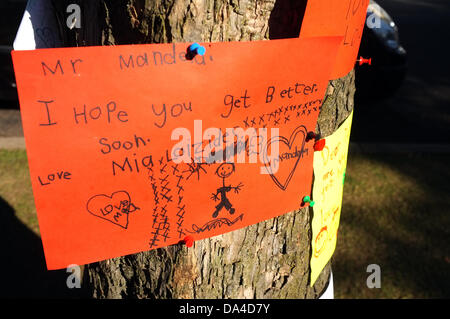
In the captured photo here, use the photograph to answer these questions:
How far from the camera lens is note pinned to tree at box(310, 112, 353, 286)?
1.47 m

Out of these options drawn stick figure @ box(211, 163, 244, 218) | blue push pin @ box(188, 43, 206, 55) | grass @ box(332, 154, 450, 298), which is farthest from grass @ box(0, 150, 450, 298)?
blue push pin @ box(188, 43, 206, 55)

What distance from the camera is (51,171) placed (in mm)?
1044

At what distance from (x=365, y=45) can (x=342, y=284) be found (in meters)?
3.33

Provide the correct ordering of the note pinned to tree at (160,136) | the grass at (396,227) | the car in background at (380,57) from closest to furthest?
the note pinned to tree at (160,136) → the grass at (396,227) → the car in background at (380,57)

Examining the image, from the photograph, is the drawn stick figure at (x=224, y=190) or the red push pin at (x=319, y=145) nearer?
the drawn stick figure at (x=224, y=190)

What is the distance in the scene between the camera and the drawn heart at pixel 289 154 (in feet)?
4.18

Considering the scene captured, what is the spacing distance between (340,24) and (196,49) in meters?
0.49

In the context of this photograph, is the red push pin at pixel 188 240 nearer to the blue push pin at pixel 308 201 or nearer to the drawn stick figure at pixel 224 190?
the drawn stick figure at pixel 224 190

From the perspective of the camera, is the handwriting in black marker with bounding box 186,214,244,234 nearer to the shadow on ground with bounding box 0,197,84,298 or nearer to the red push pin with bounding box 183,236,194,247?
the red push pin with bounding box 183,236,194,247

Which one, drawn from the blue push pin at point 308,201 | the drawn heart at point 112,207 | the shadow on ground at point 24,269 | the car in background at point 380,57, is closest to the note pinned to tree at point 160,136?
the drawn heart at point 112,207

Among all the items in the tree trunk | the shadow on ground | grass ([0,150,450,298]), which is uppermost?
the tree trunk

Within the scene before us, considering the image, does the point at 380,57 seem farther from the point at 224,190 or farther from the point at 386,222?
the point at 224,190
